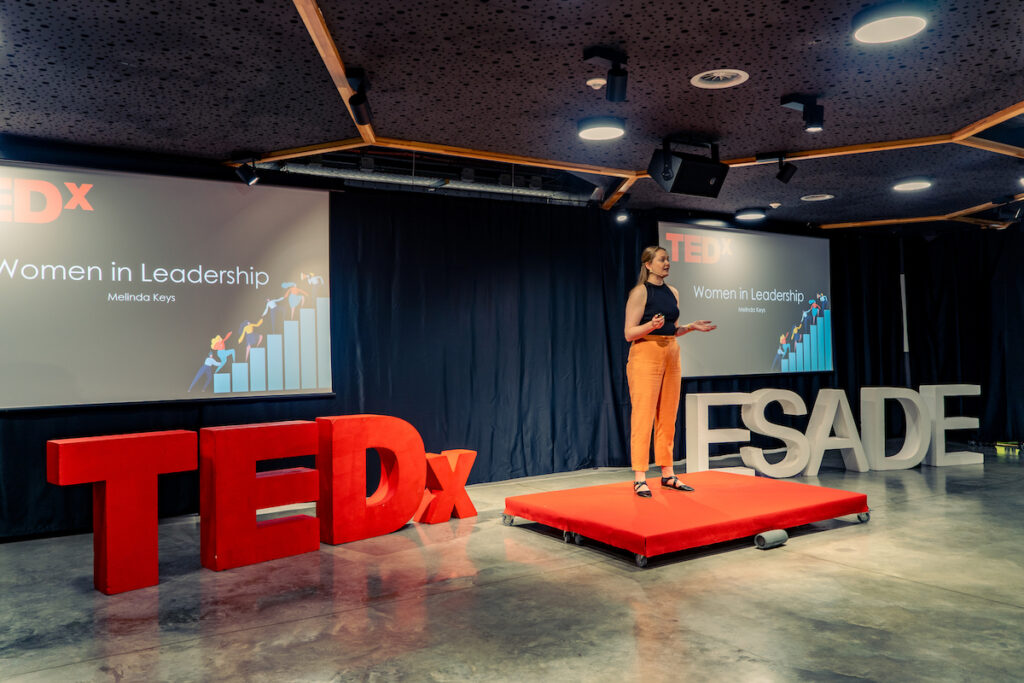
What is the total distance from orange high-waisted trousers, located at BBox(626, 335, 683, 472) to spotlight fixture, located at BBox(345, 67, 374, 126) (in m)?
2.03

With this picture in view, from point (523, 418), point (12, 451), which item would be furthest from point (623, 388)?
point (12, 451)

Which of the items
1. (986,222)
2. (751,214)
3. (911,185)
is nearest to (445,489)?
(751,214)

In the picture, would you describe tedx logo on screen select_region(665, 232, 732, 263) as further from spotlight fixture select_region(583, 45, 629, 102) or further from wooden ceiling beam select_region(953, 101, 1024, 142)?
spotlight fixture select_region(583, 45, 629, 102)

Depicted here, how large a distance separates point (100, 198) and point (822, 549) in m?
4.86

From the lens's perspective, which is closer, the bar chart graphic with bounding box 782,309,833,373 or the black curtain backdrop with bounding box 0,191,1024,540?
the black curtain backdrop with bounding box 0,191,1024,540

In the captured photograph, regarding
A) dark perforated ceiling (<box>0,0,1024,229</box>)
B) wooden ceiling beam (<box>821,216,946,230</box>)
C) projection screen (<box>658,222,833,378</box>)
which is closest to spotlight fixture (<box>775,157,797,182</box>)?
dark perforated ceiling (<box>0,0,1024,229</box>)

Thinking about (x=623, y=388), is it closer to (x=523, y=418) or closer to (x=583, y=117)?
(x=523, y=418)

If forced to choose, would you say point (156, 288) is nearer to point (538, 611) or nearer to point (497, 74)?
point (497, 74)

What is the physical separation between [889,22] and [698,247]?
4218 mm

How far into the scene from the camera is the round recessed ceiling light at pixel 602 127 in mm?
4336

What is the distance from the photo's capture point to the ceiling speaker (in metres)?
4.78

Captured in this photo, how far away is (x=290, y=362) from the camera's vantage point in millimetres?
5254

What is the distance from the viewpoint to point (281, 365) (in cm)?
522

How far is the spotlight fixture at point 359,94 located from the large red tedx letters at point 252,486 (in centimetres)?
168
